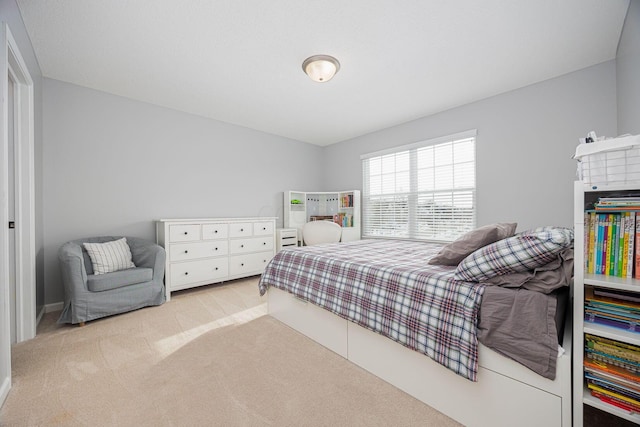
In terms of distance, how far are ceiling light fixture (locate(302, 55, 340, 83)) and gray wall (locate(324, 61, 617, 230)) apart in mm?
2070

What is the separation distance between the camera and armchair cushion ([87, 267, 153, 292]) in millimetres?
2485

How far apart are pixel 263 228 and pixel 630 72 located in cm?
417

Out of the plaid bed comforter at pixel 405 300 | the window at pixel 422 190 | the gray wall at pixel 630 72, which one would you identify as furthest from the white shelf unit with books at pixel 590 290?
the window at pixel 422 190

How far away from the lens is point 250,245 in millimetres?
4023

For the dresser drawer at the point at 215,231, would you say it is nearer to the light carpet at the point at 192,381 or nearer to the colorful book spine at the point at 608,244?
the light carpet at the point at 192,381

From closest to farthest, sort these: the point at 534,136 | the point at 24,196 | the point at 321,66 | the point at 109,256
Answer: the point at 24,196 → the point at 321,66 → the point at 109,256 → the point at 534,136

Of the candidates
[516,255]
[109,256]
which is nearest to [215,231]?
[109,256]

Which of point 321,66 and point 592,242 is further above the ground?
point 321,66

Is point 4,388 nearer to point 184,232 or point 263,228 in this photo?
point 184,232

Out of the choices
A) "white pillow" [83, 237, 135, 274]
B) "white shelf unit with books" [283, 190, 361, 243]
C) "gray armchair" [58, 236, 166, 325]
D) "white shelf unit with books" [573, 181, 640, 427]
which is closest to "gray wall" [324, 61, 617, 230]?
"white shelf unit with books" [283, 190, 361, 243]

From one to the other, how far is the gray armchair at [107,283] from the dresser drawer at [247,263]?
992 millimetres

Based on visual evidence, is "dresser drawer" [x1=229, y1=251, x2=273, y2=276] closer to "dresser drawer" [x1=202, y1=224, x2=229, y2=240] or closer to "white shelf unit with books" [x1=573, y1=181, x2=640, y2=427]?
"dresser drawer" [x1=202, y1=224, x2=229, y2=240]

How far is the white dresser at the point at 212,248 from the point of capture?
10.8ft

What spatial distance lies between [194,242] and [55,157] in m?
1.72
